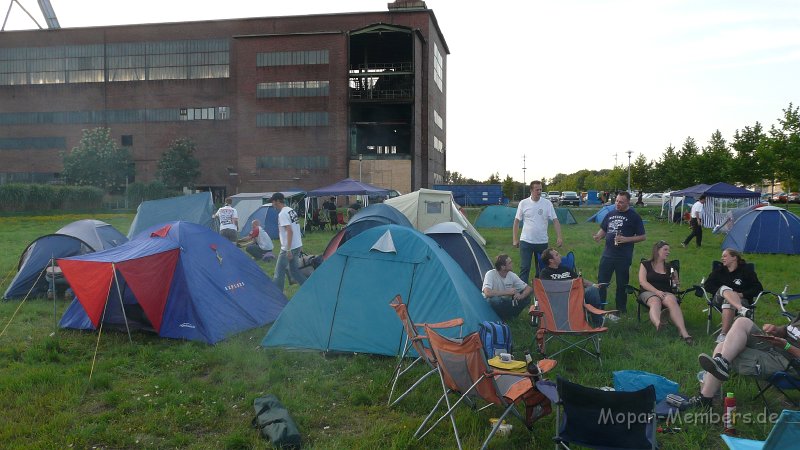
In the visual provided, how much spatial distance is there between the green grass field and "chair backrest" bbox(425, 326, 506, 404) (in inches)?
15.9

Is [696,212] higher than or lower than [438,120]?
lower

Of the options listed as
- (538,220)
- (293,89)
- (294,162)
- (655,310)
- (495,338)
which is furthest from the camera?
(294,162)

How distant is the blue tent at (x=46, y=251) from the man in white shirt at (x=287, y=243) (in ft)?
13.0

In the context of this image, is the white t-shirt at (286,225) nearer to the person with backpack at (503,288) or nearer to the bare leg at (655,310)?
the person with backpack at (503,288)

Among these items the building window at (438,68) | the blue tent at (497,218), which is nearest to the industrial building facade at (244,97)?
the building window at (438,68)

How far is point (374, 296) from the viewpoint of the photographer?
23.0 ft

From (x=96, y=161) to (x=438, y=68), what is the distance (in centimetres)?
3101

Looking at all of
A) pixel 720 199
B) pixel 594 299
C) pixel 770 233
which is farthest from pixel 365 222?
pixel 720 199

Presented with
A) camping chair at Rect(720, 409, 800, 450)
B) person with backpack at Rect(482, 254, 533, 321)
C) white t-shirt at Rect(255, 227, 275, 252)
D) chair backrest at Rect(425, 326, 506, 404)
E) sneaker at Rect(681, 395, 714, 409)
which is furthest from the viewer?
white t-shirt at Rect(255, 227, 275, 252)

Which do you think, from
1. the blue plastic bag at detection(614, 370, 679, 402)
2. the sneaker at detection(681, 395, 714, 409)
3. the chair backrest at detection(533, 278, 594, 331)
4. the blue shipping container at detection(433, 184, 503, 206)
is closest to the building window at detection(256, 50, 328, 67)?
the blue shipping container at detection(433, 184, 503, 206)

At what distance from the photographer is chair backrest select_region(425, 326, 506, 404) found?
4.47 m

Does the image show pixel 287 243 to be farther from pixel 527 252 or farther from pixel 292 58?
pixel 292 58

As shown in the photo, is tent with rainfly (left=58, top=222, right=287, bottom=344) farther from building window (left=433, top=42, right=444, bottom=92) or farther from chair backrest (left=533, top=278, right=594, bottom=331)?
building window (left=433, top=42, right=444, bottom=92)

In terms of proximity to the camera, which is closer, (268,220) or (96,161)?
(268,220)
